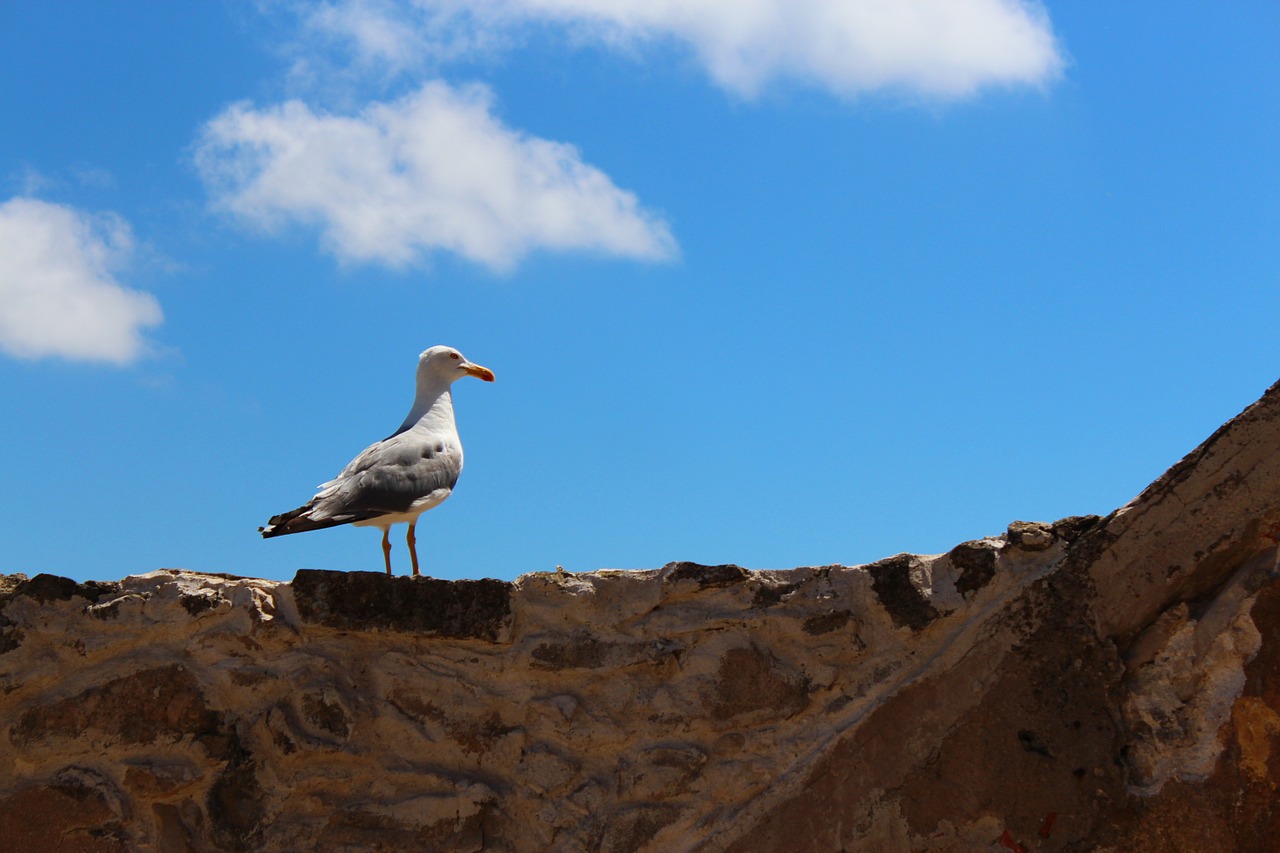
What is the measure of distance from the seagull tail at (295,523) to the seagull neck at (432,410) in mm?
992

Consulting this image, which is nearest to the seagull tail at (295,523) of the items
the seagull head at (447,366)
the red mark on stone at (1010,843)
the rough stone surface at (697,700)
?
the rough stone surface at (697,700)

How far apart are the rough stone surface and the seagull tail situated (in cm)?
68

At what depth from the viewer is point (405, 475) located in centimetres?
472

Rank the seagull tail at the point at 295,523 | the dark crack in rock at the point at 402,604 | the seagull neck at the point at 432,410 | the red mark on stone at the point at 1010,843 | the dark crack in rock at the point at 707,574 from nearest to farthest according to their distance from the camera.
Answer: the red mark on stone at the point at 1010,843 < the dark crack in rock at the point at 402,604 < the dark crack in rock at the point at 707,574 < the seagull tail at the point at 295,523 < the seagull neck at the point at 432,410

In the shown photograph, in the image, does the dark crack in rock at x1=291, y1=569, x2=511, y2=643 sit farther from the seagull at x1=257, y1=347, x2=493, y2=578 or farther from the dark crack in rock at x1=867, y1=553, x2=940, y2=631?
the dark crack in rock at x1=867, y1=553, x2=940, y2=631

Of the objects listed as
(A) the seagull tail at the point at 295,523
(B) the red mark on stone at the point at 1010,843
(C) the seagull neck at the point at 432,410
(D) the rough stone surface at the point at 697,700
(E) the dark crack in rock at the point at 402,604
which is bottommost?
(B) the red mark on stone at the point at 1010,843

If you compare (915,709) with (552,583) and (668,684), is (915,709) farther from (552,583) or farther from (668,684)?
(552,583)

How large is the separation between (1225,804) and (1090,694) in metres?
0.45

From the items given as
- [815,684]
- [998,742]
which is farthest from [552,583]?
[998,742]

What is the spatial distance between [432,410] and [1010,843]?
328 cm

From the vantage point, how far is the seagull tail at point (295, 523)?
4.17 m

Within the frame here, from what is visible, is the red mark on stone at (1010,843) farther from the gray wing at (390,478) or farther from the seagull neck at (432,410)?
the seagull neck at (432,410)

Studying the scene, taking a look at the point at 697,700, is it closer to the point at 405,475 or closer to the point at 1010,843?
the point at 1010,843

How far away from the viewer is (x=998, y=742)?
328cm
